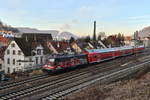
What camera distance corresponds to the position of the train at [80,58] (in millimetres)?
29120

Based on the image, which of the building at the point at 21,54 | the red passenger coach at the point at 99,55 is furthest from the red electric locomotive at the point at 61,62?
the building at the point at 21,54

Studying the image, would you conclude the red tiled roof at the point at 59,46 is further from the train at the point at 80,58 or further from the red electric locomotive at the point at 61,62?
the red electric locomotive at the point at 61,62

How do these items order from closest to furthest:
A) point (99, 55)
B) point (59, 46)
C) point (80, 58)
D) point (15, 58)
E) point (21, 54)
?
point (80, 58)
point (99, 55)
point (21, 54)
point (15, 58)
point (59, 46)

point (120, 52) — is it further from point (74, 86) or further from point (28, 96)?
point (28, 96)

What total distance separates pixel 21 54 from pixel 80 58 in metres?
16.4

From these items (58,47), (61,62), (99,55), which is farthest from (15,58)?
(99,55)

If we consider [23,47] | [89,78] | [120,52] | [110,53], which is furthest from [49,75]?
[120,52]

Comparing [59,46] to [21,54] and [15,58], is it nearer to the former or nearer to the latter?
[21,54]

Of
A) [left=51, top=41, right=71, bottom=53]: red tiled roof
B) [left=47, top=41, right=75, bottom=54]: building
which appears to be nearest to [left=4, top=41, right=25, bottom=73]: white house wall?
[left=47, top=41, right=75, bottom=54]: building

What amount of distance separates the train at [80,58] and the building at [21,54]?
12914 millimetres

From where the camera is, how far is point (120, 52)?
51.9 m

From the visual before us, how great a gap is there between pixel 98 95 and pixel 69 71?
16259mm

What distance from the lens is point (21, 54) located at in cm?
4378

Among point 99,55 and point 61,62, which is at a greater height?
point 99,55
